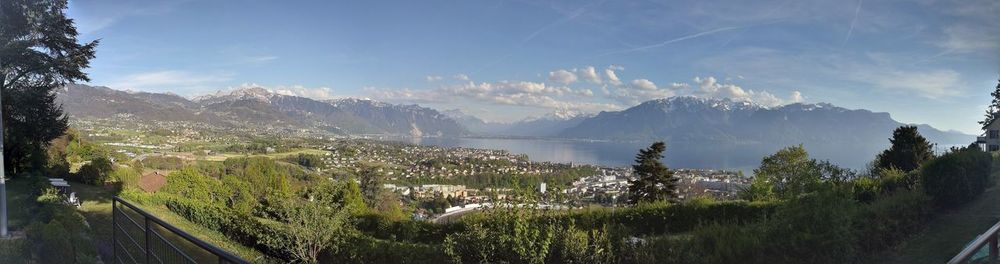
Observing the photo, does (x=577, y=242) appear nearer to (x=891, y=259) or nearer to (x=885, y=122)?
(x=891, y=259)

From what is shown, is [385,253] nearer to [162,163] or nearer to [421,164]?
[162,163]

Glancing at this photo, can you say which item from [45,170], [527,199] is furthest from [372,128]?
[527,199]

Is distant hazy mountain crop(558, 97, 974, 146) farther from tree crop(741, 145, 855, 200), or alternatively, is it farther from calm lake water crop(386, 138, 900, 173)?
tree crop(741, 145, 855, 200)

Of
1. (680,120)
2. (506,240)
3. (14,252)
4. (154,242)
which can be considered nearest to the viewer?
(154,242)

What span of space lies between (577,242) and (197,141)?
72.1m

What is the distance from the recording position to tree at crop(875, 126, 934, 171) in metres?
18.4

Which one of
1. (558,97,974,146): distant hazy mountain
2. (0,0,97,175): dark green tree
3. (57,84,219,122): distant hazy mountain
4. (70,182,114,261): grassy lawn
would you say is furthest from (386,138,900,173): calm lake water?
(57,84,219,122): distant hazy mountain

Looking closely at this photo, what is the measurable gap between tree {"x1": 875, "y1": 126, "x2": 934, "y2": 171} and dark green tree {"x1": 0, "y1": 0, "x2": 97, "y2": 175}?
25066 mm

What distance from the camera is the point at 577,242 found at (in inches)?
247

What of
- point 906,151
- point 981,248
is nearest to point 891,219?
point 981,248

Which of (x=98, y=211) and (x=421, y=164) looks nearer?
(x=98, y=211)

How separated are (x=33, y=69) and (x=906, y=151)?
2652cm

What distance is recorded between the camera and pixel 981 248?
192 cm

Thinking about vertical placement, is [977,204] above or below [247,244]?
above
